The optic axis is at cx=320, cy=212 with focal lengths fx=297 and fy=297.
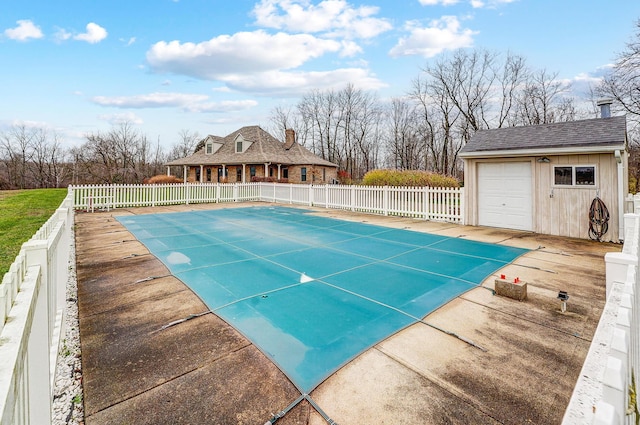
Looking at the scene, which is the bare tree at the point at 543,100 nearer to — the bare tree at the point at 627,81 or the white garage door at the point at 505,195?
the bare tree at the point at 627,81

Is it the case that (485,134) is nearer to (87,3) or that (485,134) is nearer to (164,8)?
(164,8)

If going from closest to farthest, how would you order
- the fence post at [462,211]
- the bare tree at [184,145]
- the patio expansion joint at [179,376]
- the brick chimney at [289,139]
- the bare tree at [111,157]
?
1. the patio expansion joint at [179,376]
2. the fence post at [462,211]
3. the brick chimney at [289,139]
4. the bare tree at [111,157]
5. the bare tree at [184,145]

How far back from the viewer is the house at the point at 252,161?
26.9m

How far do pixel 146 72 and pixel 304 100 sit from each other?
23713 mm

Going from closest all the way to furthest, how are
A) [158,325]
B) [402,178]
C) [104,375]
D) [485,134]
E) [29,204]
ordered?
1. [104,375]
2. [158,325]
3. [485,134]
4. [29,204]
5. [402,178]

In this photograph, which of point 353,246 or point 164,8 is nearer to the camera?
point 353,246

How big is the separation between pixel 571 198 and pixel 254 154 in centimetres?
2347

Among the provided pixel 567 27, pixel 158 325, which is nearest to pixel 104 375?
pixel 158 325

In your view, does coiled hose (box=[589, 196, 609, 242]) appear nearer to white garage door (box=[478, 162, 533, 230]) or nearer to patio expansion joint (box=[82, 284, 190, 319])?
white garage door (box=[478, 162, 533, 230])

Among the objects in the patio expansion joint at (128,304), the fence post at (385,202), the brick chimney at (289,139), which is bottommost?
the patio expansion joint at (128,304)

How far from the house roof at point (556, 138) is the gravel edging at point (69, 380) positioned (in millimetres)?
10198

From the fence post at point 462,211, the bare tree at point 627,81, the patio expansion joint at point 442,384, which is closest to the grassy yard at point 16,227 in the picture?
the patio expansion joint at point 442,384

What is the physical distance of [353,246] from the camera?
6961 millimetres

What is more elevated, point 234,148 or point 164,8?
point 164,8
